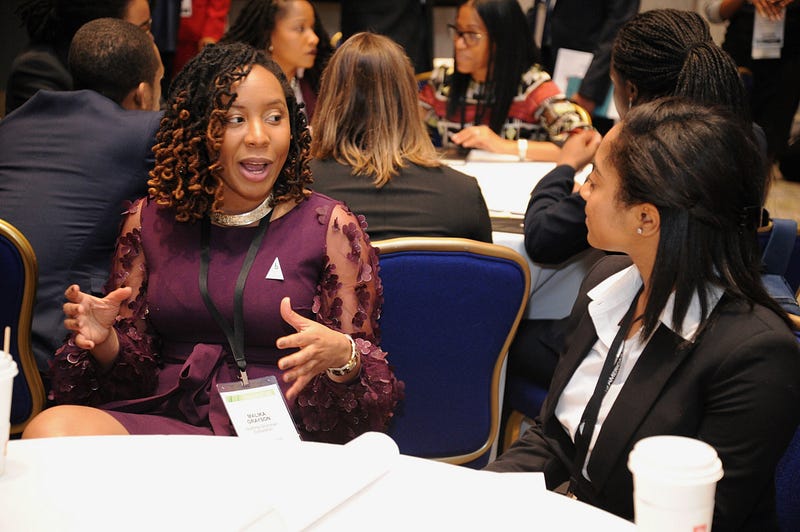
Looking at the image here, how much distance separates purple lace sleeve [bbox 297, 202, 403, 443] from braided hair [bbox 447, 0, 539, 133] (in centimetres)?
200

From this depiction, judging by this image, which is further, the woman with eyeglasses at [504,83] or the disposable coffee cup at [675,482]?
the woman with eyeglasses at [504,83]

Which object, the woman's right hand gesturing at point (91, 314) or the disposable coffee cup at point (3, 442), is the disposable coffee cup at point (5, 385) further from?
the woman's right hand gesturing at point (91, 314)

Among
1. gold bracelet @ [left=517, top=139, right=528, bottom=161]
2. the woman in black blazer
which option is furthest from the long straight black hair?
gold bracelet @ [left=517, top=139, right=528, bottom=161]

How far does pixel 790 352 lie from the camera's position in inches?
58.6

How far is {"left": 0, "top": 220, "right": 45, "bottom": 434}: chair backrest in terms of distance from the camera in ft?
7.11

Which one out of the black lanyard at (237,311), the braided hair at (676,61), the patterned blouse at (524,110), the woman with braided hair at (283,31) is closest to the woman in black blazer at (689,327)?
the black lanyard at (237,311)

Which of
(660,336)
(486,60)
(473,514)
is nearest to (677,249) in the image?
(660,336)

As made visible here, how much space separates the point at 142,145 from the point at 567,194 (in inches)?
46.4

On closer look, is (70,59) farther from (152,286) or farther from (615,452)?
(615,452)

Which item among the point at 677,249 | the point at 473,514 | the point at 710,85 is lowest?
the point at 473,514

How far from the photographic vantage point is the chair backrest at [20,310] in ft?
7.11

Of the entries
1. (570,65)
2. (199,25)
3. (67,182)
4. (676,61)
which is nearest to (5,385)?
(67,182)

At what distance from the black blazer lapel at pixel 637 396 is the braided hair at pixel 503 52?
2.48m

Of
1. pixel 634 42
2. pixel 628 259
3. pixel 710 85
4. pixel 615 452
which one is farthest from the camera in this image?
pixel 634 42
